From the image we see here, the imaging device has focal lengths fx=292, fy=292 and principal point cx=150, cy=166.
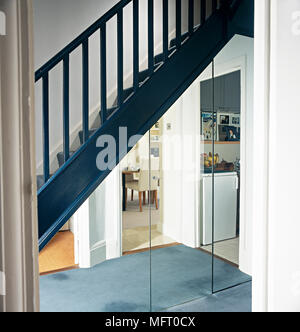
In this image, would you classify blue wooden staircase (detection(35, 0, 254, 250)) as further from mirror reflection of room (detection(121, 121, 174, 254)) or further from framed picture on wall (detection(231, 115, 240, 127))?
framed picture on wall (detection(231, 115, 240, 127))

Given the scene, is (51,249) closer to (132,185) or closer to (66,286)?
(66,286)

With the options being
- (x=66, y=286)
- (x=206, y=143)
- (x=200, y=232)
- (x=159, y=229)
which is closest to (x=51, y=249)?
(x=66, y=286)

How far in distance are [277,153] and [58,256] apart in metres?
2.63

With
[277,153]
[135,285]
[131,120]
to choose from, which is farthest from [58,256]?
[277,153]

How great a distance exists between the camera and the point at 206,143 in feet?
8.56

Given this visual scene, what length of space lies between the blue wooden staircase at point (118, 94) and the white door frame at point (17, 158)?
94 centimetres

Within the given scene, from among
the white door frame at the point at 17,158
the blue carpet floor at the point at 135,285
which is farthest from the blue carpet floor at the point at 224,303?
the white door frame at the point at 17,158

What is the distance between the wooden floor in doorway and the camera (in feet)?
9.45

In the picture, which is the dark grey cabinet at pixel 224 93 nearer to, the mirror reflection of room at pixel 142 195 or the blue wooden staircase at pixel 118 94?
the blue wooden staircase at pixel 118 94

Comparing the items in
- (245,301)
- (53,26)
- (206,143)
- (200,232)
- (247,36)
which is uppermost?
(53,26)

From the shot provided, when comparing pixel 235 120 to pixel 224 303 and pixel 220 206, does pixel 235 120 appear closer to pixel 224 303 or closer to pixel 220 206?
pixel 220 206

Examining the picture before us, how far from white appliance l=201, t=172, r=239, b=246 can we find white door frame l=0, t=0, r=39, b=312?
6.81 feet

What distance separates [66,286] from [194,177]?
1500 mm

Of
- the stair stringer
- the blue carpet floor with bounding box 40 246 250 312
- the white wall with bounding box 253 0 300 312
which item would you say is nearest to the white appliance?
the blue carpet floor with bounding box 40 246 250 312
